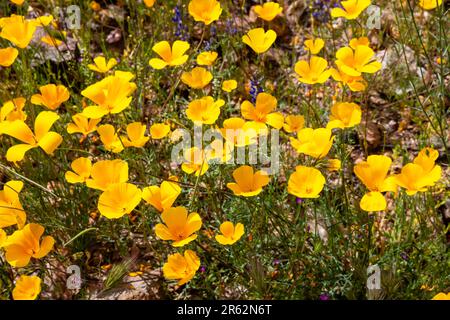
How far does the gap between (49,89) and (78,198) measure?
54 centimetres

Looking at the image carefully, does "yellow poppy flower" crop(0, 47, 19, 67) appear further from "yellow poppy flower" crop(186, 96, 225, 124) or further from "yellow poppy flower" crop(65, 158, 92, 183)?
"yellow poppy flower" crop(186, 96, 225, 124)

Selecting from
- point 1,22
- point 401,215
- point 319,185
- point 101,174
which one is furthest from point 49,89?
point 401,215

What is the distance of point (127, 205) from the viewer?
1784mm

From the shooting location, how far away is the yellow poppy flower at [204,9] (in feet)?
7.84

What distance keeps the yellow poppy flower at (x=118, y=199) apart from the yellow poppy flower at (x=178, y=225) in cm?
12

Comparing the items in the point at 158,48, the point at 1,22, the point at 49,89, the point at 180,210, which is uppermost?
the point at 1,22

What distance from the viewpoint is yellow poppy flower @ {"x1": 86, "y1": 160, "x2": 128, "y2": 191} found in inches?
74.2

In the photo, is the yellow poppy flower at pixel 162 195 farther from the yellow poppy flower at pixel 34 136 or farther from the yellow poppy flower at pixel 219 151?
the yellow poppy flower at pixel 34 136

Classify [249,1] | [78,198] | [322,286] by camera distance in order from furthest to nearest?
[249,1] → [78,198] → [322,286]

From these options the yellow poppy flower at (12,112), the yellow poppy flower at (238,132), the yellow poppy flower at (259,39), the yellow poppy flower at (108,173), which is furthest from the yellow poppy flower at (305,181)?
the yellow poppy flower at (12,112)

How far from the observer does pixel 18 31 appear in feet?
7.86

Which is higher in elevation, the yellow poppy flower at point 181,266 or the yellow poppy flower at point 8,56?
the yellow poppy flower at point 8,56

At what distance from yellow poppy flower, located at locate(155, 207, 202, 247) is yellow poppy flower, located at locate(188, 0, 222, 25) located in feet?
3.41
